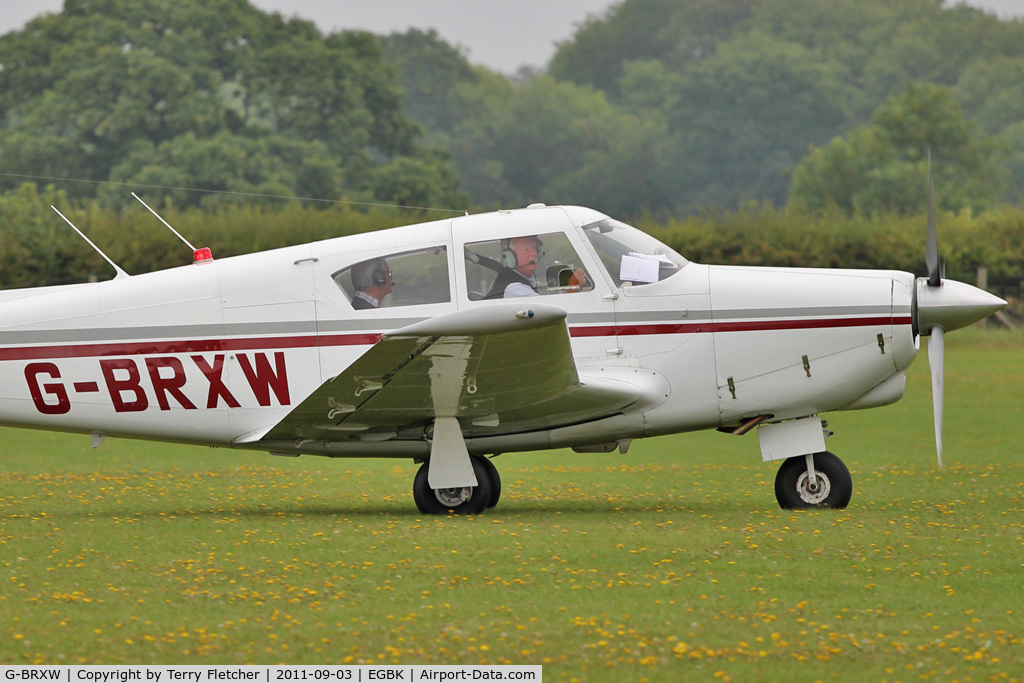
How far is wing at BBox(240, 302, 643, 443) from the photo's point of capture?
916 centimetres

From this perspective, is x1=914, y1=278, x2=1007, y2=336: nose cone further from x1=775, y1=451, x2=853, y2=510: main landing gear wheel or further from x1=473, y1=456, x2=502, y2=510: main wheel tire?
x1=473, y1=456, x2=502, y2=510: main wheel tire

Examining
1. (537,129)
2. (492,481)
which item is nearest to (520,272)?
(492,481)

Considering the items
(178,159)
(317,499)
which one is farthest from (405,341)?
(178,159)

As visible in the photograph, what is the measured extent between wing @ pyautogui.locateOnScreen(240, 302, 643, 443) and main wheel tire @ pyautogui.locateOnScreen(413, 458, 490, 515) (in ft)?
1.39

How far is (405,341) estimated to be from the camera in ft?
Answer: 30.5

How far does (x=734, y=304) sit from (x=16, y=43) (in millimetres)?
59710

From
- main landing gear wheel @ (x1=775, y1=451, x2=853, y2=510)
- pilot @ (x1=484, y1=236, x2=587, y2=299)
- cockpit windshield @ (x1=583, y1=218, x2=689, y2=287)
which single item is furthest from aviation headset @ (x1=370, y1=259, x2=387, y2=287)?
main landing gear wheel @ (x1=775, y1=451, x2=853, y2=510)

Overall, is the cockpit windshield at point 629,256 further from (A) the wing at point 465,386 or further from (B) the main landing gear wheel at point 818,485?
(B) the main landing gear wheel at point 818,485

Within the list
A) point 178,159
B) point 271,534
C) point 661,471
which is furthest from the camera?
point 178,159

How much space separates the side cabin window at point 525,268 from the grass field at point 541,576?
72.8 inches

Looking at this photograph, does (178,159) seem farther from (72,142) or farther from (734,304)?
(734,304)

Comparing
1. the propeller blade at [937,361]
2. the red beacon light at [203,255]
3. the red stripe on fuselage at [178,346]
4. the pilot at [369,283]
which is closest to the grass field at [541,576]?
the propeller blade at [937,361]

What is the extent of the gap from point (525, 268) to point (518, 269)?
56mm

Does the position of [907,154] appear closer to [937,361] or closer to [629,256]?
[937,361]
